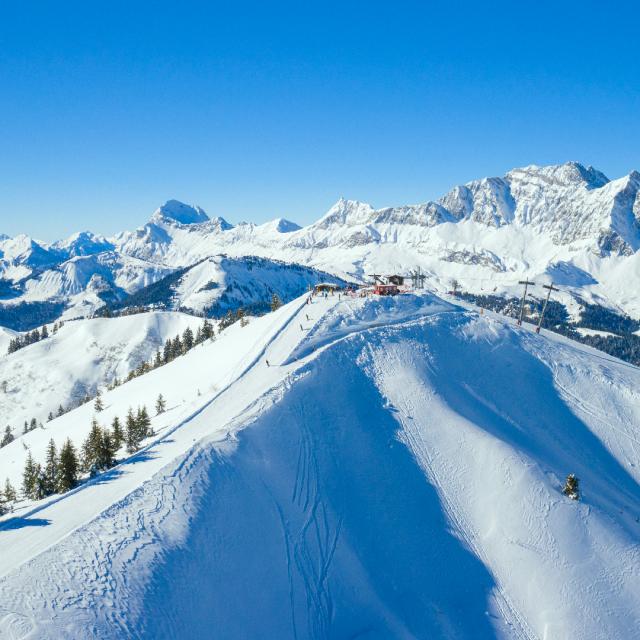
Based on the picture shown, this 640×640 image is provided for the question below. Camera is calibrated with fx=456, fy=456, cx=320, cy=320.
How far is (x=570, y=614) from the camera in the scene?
3075cm

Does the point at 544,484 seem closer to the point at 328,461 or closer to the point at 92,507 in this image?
the point at 328,461

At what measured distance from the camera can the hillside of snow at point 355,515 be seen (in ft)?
80.0

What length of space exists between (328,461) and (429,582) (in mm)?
11552

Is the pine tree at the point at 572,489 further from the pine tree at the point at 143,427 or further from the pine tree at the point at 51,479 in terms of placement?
the pine tree at the point at 51,479

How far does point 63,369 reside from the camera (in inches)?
6919

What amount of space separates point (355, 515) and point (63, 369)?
17390 centimetres

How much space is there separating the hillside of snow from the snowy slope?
5036 inches

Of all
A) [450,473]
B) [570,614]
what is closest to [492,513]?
[450,473]

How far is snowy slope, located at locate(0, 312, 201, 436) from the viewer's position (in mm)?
156250

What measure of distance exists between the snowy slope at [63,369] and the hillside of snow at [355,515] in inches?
5036

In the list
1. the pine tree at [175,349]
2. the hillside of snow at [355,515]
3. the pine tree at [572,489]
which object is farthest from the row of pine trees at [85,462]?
the pine tree at [175,349]

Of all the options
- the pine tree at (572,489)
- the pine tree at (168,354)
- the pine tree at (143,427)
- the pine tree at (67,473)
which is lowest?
the pine tree at (572,489)

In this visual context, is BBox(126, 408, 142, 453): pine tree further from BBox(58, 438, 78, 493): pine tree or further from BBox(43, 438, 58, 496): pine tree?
BBox(43, 438, 58, 496): pine tree

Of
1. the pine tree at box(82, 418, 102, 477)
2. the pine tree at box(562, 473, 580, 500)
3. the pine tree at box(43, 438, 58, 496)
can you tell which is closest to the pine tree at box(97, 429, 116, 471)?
the pine tree at box(82, 418, 102, 477)
